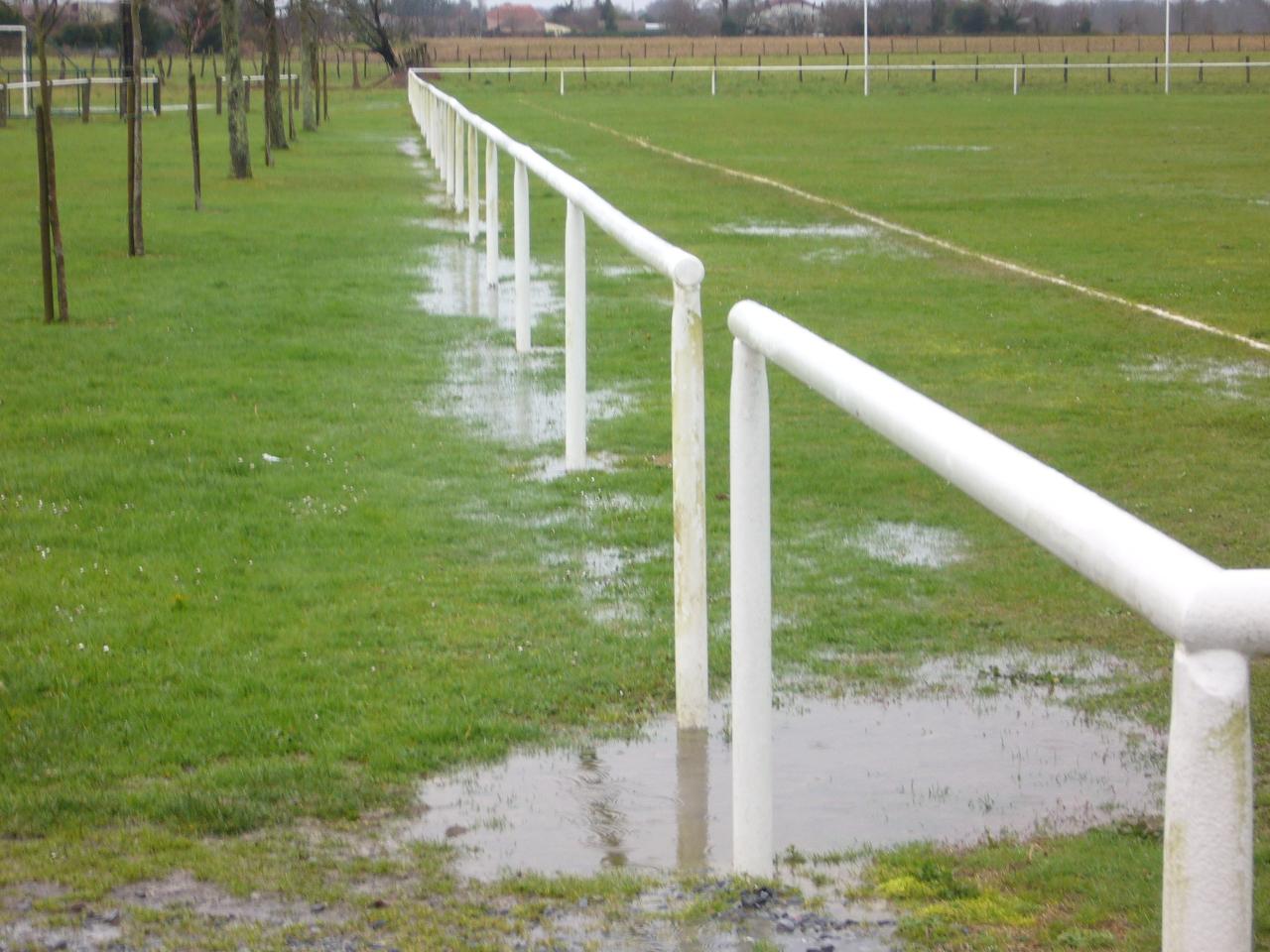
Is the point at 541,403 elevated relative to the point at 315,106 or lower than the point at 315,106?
lower

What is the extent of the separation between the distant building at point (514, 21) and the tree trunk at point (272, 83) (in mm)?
118116

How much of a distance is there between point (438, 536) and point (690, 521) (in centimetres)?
210

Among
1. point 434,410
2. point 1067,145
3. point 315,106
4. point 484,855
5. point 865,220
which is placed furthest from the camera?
point 315,106

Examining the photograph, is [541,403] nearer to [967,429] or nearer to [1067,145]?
[967,429]

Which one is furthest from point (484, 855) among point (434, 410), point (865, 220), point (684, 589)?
point (865, 220)

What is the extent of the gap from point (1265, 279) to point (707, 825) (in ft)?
34.9

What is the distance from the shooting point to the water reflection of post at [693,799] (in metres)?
3.84

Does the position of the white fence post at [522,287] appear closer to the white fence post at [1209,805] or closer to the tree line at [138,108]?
the tree line at [138,108]

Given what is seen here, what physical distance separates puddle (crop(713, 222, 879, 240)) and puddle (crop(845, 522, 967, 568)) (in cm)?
1012

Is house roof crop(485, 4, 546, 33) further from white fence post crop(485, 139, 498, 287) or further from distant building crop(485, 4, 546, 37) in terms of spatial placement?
white fence post crop(485, 139, 498, 287)

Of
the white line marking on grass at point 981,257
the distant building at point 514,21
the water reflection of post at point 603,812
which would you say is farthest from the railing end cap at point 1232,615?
the distant building at point 514,21

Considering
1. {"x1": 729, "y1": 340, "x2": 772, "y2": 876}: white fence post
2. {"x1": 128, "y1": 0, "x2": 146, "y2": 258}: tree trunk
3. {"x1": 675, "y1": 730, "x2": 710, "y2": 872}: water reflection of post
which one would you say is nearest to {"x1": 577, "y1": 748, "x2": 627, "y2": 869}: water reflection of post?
{"x1": 675, "y1": 730, "x2": 710, "y2": 872}: water reflection of post

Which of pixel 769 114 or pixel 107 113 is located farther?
pixel 107 113

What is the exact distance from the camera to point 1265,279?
1341cm
